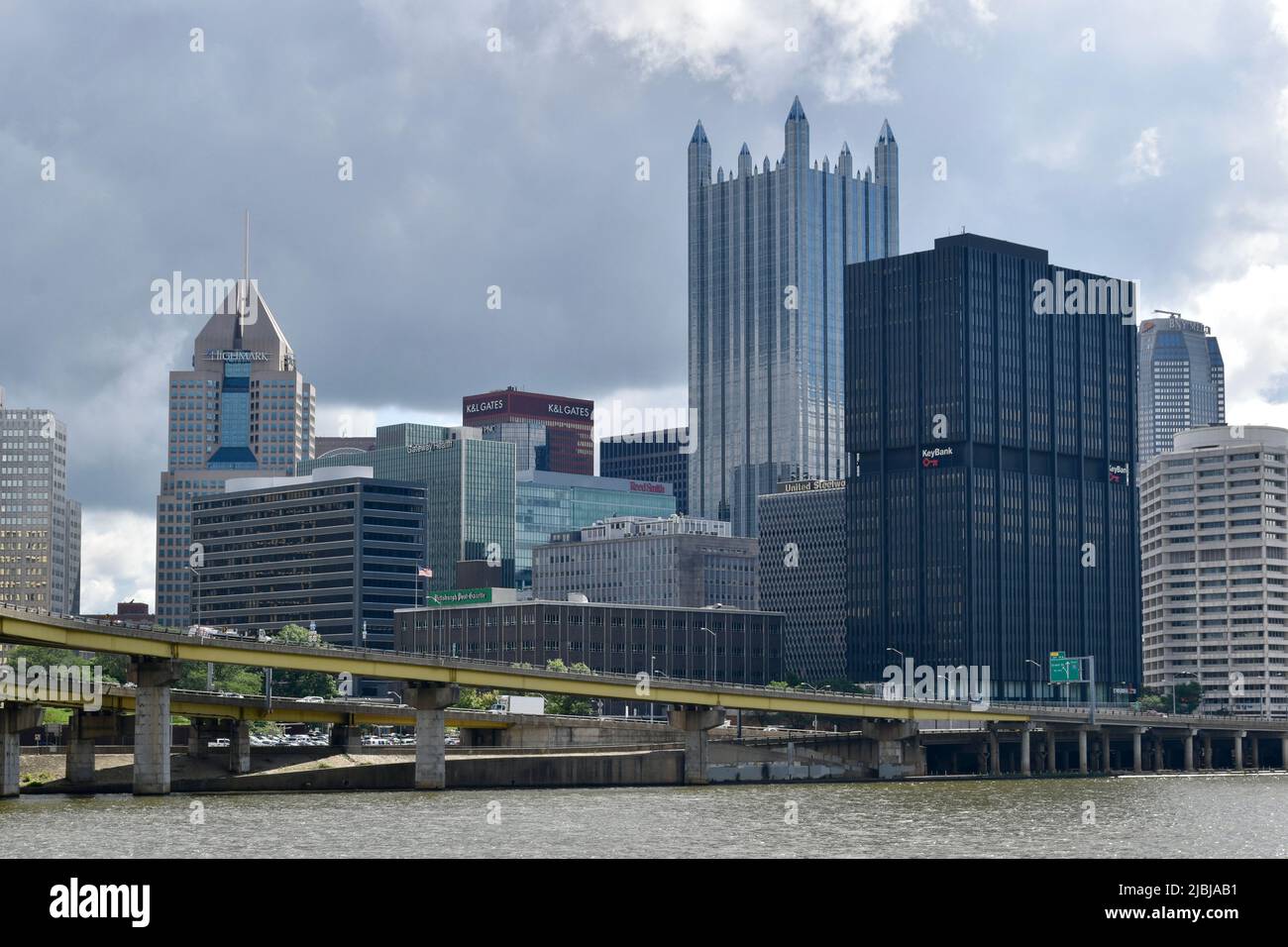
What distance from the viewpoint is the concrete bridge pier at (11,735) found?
449 ft

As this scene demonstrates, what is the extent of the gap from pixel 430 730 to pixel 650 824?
5717 cm

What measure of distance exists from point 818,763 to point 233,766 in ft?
199

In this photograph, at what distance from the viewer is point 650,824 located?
99.6m

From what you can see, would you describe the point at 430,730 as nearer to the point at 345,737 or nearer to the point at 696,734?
the point at 345,737

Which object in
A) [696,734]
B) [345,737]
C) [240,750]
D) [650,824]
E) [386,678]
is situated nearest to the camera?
[650,824]

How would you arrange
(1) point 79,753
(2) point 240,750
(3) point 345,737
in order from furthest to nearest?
(3) point 345,737, (2) point 240,750, (1) point 79,753

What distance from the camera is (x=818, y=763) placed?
190625 millimetres

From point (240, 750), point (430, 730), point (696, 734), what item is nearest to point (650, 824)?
point (430, 730)

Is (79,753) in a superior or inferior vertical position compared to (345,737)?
inferior
